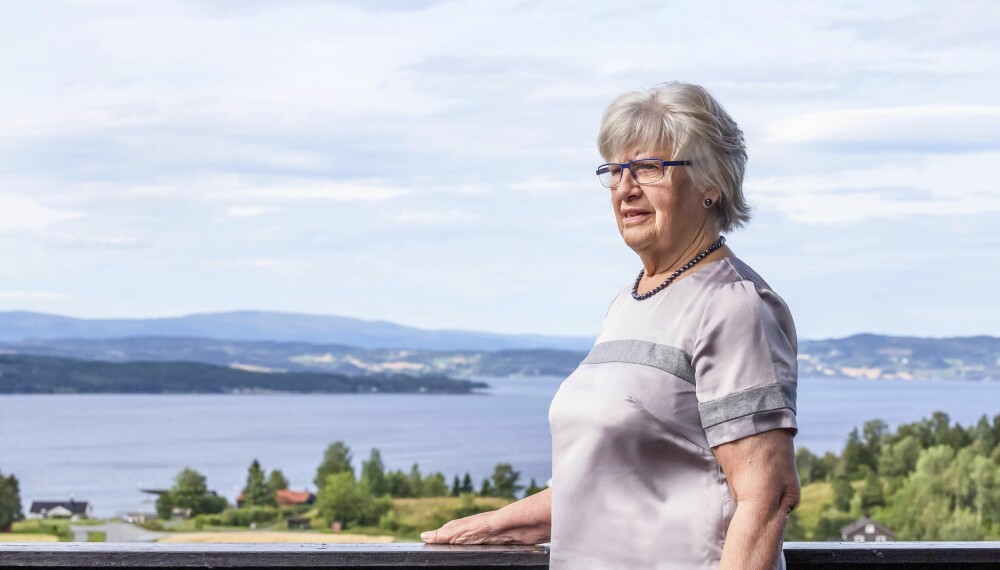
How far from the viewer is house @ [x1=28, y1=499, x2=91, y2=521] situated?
38909 millimetres

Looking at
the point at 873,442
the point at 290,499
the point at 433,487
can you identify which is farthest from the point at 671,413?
the point at 873,442

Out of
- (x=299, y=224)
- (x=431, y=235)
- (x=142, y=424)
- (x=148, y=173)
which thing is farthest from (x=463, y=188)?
(x=142, y=424)

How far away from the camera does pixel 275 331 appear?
86.8m

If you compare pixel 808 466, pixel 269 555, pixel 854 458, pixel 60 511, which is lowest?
pixel 60 511

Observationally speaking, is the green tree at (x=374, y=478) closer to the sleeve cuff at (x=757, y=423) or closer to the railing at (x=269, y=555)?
the railing at (x=269, y=555)

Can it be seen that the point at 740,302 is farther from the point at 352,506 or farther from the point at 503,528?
the point at 352,506

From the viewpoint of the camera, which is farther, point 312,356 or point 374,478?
point 312,356

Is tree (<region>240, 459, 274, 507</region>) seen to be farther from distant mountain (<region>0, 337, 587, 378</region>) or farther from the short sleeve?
the short sleeve

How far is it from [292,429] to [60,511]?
36.6 meters

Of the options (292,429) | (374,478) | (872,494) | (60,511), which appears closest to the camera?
(872,494)

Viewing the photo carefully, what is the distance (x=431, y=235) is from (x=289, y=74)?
61.7ft

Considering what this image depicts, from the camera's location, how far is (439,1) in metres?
63.0

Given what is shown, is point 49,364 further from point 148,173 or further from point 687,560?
point 687,560

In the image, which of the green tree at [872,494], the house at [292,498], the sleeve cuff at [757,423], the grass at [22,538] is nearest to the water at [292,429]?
the house at [292,498]
